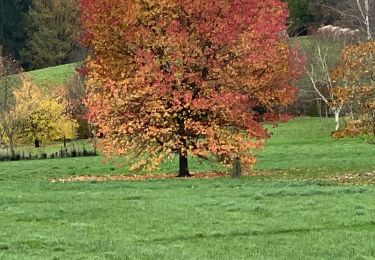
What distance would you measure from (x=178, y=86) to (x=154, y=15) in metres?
2.93

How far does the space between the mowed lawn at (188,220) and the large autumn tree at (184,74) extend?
8.85 feet

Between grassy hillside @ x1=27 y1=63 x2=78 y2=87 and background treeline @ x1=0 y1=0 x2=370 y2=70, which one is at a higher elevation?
background treeline @ x1=0 y1=0 x2=370 y2=70

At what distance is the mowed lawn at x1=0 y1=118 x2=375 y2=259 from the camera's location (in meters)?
11.1

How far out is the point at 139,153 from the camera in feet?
84.8

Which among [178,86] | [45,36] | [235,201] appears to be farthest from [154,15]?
[45,36]

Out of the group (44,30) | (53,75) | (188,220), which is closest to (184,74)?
(188,220)

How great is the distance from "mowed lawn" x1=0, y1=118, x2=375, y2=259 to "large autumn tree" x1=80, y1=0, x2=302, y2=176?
2698 mm

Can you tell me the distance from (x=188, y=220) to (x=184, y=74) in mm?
11324

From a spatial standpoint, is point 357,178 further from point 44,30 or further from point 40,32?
point 40,32

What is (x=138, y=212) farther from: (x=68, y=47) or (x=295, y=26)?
(x=68, y=47)

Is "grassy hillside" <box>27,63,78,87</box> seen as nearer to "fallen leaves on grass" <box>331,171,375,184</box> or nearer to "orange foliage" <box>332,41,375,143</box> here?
"orange foliage" <box>332,41,375,143</box>

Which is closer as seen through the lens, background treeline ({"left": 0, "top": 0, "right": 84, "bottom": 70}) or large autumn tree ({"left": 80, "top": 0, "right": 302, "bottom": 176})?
large autumn tree ({"left": 80, "top": 0, "right": 302, "bottom": 176})

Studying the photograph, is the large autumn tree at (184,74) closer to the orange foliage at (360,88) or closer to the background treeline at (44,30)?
the orange foliage at (360,88)

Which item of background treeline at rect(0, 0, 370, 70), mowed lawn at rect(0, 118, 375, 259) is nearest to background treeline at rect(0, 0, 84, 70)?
background treeline at rect(0, 0, 370, 70)
